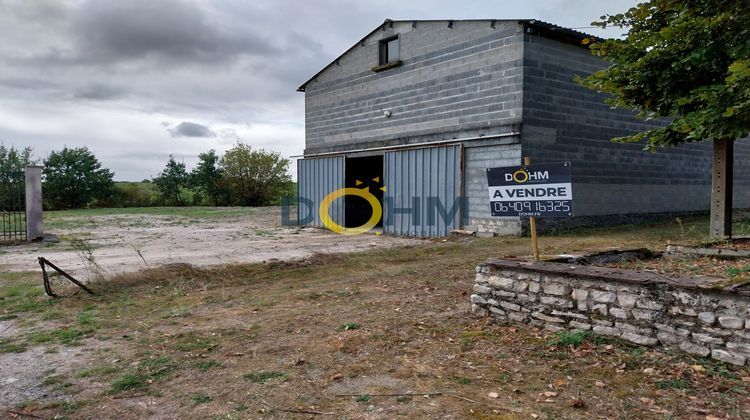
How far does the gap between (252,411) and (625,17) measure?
9260 mm

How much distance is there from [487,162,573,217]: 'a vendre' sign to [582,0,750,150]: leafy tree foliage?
2.79 metres

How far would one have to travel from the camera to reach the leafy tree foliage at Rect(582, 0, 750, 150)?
7.64 meters

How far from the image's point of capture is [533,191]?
5910mm

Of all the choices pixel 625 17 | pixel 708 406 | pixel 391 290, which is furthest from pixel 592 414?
pixel 625 17

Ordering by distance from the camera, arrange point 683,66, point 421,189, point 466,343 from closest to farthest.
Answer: point 466,343, point 683,66, point 421,189

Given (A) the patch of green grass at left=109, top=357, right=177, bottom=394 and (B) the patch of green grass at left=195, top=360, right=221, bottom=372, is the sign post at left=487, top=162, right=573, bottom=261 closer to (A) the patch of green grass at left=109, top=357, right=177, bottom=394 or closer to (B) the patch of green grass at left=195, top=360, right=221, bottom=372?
(B) the patch of green grass at left=195, top=360, right=221, bottom=372

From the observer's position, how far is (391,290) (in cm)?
729

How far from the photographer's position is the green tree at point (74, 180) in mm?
34062

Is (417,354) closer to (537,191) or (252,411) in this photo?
(252,411)

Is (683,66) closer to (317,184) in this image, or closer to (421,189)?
(421,189)

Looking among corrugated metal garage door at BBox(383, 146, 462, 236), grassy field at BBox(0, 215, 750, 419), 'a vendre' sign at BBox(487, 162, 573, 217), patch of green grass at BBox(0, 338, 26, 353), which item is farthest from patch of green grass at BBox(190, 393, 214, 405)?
corrugated metal garage door at BBox(383, 146, 462, 236)

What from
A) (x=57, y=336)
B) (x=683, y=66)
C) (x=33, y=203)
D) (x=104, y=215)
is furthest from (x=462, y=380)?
(x=104, y=215)

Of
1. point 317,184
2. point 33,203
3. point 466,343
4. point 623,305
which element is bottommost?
point 466,343

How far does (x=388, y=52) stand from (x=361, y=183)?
4.89 meters
